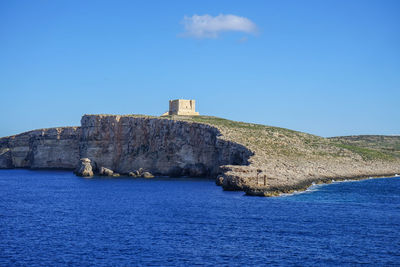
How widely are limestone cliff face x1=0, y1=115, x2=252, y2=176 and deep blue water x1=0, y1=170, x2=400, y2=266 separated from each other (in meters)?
27.2

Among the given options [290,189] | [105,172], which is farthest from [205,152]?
[290,189]

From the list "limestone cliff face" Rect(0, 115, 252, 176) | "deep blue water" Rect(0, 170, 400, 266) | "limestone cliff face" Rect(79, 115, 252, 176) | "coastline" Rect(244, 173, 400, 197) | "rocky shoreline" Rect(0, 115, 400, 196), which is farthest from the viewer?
"limestone cliff face" Rect(0, 115, 252, 176)

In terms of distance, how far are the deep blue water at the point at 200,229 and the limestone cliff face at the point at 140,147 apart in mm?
27189

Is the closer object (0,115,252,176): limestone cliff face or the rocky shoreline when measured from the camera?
the rocky shoreline

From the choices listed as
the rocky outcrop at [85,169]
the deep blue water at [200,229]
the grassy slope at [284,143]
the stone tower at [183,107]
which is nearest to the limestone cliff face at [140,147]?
the grassy slope at [284,143]

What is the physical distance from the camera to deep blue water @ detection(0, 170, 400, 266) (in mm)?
33062

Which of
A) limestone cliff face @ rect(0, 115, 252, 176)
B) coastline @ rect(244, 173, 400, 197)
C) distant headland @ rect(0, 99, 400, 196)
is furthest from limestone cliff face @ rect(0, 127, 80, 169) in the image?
coastline @ rect(244, 173, 400, 197)

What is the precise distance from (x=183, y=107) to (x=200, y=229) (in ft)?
279

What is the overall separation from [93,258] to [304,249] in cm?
1485

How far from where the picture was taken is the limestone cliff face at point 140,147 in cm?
9512

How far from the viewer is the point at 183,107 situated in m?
125

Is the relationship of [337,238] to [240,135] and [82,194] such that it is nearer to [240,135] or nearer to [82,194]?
[82,194]

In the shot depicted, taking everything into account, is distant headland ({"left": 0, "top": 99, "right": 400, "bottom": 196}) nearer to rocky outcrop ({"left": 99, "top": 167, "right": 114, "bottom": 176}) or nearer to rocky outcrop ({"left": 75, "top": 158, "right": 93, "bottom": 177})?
rocky outcrop ({"left": 75, "top": 158, "right": 93, "bottom": 177})

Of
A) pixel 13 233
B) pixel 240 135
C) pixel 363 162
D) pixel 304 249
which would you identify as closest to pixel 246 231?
pixel 304 249
